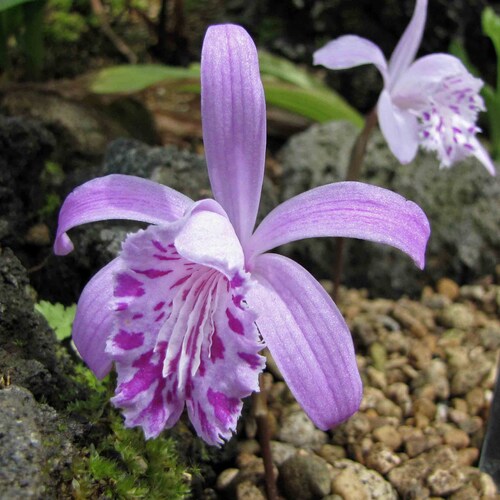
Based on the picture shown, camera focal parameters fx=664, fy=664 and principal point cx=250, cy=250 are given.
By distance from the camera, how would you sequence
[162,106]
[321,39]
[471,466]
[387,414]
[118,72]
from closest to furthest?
[471,466] → [387,414] → [118,72] → [162,106] → [321,39]

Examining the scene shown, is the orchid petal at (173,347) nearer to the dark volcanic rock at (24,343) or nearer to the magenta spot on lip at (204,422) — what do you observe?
the magenta spot on lip at (204,422)

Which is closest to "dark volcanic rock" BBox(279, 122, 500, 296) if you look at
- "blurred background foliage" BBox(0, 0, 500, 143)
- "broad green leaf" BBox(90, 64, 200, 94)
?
"blurred background foliage" BBox(0, 0, 500, 143)

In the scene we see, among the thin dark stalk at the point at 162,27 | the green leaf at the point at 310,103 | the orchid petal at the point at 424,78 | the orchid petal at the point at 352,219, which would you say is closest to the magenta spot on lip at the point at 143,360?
the orchid petal at the point at 352,219

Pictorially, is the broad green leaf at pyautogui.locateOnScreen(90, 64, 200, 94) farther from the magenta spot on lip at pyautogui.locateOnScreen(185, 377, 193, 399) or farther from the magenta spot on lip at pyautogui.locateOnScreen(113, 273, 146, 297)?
the magenta spot on lip at pyautogui.locateOnScreen(185, 377, 193, 399)

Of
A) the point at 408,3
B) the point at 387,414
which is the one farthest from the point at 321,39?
the point at 387,414

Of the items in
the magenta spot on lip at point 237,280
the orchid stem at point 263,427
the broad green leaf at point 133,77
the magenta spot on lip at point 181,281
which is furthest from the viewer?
the broad green leaf at point 133,77

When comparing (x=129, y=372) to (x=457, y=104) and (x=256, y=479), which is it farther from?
(x=457, y=104)

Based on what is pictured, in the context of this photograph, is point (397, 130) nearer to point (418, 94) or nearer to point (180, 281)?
point (418, 94)
